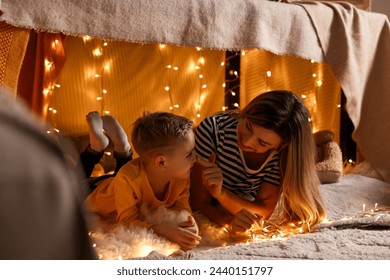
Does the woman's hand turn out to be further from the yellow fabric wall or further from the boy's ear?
the yellow fabric wall

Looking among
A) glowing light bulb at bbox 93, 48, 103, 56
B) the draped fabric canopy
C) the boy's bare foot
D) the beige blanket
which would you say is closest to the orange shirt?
the boy's bare foot

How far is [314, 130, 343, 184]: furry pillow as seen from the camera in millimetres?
1834

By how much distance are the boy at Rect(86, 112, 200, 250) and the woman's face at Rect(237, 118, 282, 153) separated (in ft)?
0.47

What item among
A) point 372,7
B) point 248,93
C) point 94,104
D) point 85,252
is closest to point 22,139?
point 85,252

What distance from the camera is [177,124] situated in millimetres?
1280

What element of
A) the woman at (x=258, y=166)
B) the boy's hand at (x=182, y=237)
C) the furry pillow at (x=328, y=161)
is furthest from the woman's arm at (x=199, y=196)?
the furry pillow at (x=328, y=161)

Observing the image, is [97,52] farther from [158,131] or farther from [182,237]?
[182,237]

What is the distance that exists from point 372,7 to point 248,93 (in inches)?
28.1

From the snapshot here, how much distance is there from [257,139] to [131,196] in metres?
0.33

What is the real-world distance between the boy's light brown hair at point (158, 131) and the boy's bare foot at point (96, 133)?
0.16 metres

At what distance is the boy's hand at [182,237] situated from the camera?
119cm

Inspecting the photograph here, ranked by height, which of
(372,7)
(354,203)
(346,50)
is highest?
(372,7)

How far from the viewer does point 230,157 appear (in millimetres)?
1462
